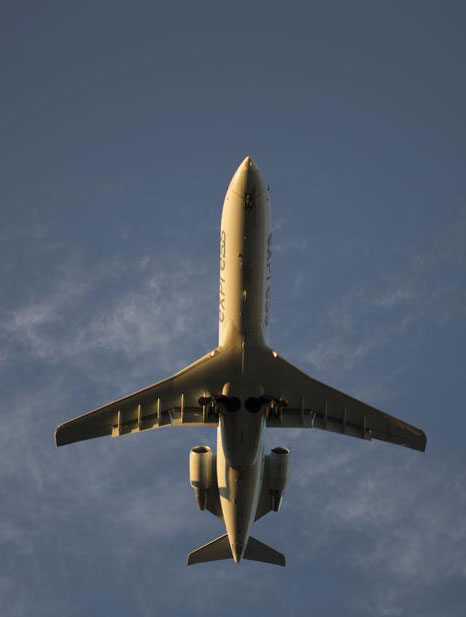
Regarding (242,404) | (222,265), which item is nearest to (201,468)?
(242,404)

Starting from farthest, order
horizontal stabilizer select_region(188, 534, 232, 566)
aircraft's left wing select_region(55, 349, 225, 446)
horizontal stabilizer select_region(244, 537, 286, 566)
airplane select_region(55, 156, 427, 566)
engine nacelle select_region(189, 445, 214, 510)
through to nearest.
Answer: horizontal stabilizer select_region(244, 537, 286, 566), horizontal stabilizer select_region(188, 534, 232, 566), engine nacelle select_region(189, 445, 214, 510), aircraft's left wing select_region(55, 349, 225, 446), airplane select_region(55, 156, 427, 566)

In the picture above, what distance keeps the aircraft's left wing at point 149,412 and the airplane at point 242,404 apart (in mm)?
52

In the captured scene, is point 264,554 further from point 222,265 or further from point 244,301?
point 222,265

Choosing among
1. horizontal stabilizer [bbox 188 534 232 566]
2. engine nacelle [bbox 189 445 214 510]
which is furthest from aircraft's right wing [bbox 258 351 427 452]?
horizontal stabilizer [bbox 188 534 232 566]

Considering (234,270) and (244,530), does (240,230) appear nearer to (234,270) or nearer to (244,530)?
(234,270)

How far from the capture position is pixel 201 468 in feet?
142

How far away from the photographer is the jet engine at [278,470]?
44000mm

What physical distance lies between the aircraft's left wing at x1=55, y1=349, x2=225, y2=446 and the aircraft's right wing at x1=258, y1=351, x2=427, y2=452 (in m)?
4.16

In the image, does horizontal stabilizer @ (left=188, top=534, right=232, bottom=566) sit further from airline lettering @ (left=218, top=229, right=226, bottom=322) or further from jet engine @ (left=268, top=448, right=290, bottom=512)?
airline lettering @ (left=218, top=229, right=226, bottom=322)

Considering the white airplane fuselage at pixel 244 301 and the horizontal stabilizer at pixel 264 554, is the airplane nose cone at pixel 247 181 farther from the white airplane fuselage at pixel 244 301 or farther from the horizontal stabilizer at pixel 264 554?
the horizontal stabilizer at pixel 264 554

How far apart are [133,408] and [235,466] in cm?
642

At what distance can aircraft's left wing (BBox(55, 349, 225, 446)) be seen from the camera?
138ft

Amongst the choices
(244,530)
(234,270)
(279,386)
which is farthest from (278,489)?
(234,270)

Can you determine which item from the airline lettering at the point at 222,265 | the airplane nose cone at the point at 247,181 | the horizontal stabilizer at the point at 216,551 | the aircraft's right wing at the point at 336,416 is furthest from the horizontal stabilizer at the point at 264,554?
the airplane nose cone at the point at 247,181
